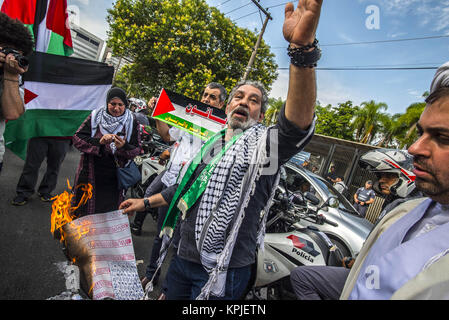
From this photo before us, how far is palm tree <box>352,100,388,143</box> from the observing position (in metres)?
22.2

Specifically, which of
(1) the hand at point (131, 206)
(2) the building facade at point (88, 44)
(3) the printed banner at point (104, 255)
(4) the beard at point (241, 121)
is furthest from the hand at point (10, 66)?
(2) the building facade at point (88, 44)

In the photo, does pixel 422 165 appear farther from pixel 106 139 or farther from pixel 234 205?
pixel 106 139

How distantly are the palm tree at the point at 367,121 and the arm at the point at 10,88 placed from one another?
25406 mm

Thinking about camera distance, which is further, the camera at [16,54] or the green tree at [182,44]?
the green tree at [182,44]

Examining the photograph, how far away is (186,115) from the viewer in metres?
2.43

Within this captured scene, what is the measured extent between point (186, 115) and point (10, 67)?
1.45 metres

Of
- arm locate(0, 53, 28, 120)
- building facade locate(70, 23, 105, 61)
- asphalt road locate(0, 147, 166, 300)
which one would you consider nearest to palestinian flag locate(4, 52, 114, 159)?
asphalt road locate(0, 147, 166, 300)

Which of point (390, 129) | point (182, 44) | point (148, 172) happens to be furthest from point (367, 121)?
point (148, 172)

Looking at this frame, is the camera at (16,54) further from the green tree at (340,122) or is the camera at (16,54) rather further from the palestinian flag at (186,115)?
the green tree at (340,122)

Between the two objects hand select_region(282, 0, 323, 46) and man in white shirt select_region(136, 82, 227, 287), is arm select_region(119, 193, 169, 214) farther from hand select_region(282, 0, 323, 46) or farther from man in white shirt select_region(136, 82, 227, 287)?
hand select_region(282, 0, 323, 46)

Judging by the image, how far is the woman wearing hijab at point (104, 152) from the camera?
2674 mm

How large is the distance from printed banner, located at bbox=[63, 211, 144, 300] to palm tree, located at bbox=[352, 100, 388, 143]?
82.2 ft
